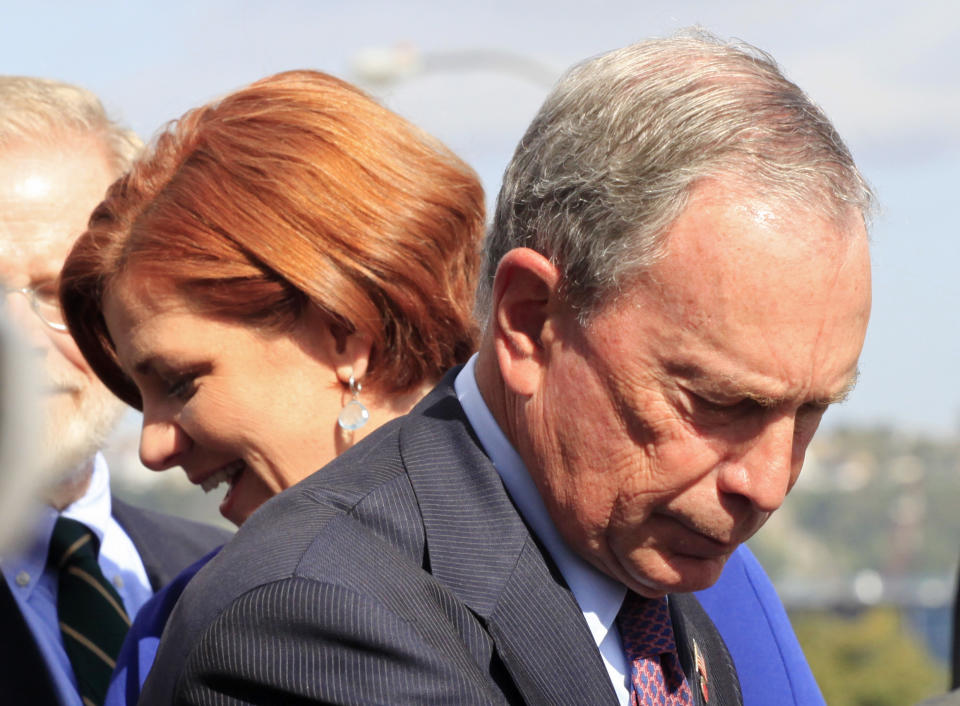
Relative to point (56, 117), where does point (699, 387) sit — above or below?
above

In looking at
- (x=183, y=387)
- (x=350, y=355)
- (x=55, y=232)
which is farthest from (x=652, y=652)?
(x=55, y=232)

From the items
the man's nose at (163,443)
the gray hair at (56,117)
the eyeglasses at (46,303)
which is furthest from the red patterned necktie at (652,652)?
the gray hair at (56,117)

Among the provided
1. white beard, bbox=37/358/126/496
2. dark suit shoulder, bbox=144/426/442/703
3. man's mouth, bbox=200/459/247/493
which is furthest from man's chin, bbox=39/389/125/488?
dark suit shoulder, bbox=144/426/442/703

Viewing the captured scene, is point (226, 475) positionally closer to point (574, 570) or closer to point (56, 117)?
point (574, 570)

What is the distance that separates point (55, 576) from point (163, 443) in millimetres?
832

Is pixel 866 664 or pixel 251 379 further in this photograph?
pixel 866 664

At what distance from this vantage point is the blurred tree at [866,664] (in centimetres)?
4153

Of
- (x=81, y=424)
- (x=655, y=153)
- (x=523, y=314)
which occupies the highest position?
(x=655, y=153)

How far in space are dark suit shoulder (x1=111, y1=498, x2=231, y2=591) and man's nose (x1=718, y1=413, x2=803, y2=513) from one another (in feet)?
7.22

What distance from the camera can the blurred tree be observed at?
136ft

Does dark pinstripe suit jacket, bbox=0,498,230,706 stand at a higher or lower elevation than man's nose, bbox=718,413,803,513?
lower

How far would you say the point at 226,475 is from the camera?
2914mm

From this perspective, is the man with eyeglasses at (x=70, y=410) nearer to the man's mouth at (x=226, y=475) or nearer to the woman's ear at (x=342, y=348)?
the man's mouth at (x=226, y=475)

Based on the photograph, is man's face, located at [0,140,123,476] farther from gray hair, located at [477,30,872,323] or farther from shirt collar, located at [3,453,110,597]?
gray hair, located at [477,30,872,323]
